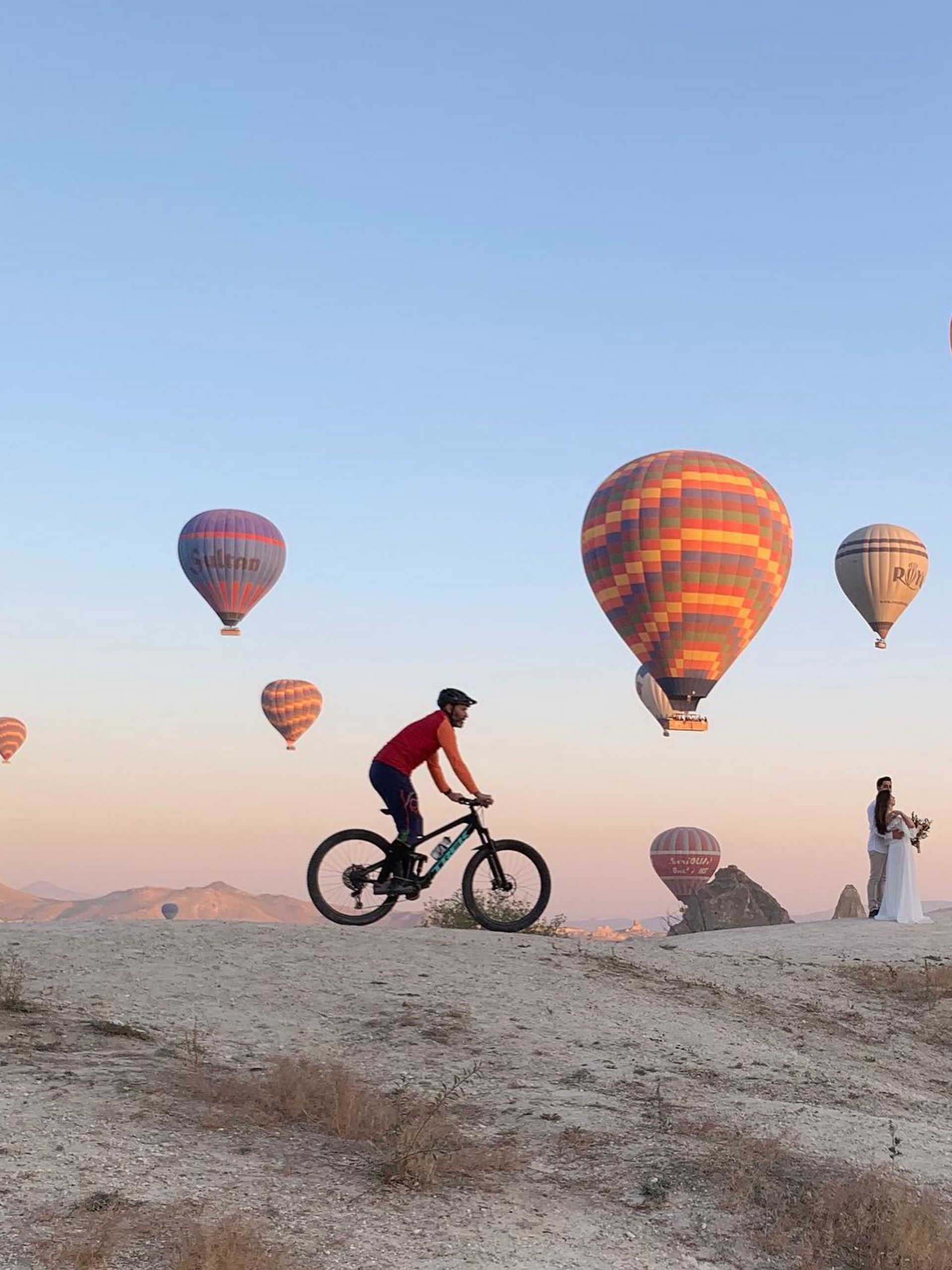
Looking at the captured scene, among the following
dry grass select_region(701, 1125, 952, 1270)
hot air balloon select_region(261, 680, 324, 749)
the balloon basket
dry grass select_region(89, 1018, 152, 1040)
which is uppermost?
hot air balloon select_region(261, 680, 324, 749)

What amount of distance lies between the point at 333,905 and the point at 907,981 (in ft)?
25.6

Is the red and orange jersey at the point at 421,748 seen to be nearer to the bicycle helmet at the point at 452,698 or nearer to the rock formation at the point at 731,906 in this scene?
the bicycle helmet at the point at 452,698

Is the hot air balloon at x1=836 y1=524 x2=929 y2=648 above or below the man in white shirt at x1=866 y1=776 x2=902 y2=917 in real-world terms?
above

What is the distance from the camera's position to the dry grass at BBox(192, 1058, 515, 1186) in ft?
24.9

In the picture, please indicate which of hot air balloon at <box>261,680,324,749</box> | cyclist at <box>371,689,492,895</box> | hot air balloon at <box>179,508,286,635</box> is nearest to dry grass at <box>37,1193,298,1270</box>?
cyclist at <box>371,689,492,895</box>

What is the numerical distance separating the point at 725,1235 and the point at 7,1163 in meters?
3.95

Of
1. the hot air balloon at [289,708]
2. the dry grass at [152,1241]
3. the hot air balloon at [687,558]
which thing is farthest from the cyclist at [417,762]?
the hot air balloon at [289,708]

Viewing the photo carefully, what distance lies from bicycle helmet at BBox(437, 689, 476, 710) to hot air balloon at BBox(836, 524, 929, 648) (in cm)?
5044

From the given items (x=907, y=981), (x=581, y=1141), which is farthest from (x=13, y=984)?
(x=907, y=981)

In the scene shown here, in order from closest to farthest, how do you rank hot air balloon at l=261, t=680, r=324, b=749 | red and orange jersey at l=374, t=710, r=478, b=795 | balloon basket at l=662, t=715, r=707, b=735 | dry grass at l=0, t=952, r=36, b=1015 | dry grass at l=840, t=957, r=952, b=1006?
dry grass at l=0, t=952, r=36, b=1015
red and orange jersey at l=374, t=710, r=478, b=795
dry grass at l=840, t=957, r=952, b=1006
balloon basket at l=662, t=715, r=707, b=735
hot air balloon at l=261, t=680, r=324, b=749

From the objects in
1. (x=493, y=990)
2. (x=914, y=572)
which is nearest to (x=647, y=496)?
(x=914, y=572)

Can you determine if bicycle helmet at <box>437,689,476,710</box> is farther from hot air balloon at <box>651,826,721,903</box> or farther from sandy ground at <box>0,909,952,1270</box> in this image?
hot air balloon at <box>651,826,721,903</box>

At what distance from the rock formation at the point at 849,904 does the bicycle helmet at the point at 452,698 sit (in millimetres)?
30434

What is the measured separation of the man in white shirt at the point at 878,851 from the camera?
77.5 feet
